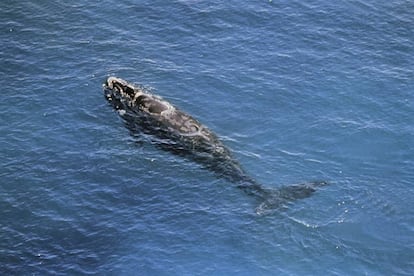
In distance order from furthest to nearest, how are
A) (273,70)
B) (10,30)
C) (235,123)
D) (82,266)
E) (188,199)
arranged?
(10,30) < (273,70) < (235,123) < (188,199) < (82,266)

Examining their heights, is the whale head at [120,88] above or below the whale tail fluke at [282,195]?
above

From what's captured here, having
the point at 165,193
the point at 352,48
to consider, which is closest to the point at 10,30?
the point at 165,193

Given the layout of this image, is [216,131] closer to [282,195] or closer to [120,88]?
[120,88]

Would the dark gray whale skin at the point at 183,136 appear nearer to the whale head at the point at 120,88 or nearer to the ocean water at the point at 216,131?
the whale head at the point at 120,88

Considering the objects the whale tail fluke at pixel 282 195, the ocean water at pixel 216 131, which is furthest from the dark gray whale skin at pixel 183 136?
the ocean water at pixel 216 131

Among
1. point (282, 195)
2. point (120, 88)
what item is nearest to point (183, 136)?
point (120, 88)

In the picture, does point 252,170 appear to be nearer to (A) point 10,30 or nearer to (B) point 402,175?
(B) point 402,175
